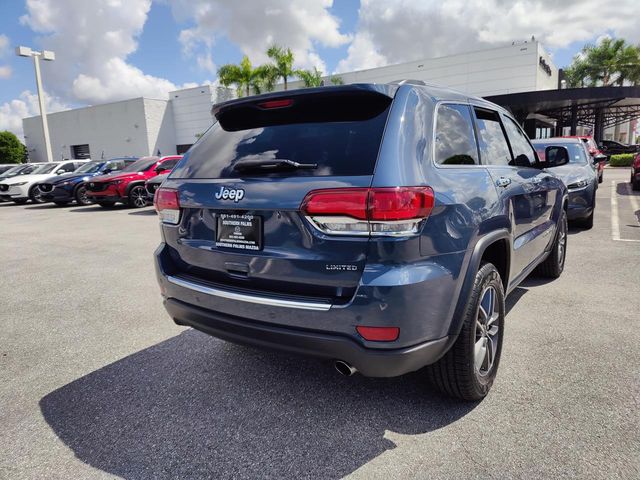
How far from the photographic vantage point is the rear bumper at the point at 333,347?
2176 mm

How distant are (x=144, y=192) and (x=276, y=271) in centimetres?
1331

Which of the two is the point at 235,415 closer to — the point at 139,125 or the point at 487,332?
the point at 487,332

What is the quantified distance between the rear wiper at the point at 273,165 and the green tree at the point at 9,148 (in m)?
52.4

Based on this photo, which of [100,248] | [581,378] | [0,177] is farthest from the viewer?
[0,177]

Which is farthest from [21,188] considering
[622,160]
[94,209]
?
[622,160]

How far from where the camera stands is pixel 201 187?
2.66 m

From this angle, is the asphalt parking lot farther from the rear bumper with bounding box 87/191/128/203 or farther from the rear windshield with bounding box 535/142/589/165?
the rear bumper with bounding box 87/191/128/203

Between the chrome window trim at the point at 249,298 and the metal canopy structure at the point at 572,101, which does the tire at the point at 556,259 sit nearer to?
the chrome window trim at the point at 249,298

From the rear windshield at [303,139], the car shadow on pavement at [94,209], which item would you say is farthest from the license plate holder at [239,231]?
the car shadow on pavement at [94,209]

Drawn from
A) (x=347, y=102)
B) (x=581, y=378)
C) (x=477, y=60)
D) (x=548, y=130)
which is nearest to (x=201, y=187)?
(x=347, y=102)

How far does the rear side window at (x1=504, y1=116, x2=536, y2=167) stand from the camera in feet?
12.4

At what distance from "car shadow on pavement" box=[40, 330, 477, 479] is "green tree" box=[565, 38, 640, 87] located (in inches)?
2019

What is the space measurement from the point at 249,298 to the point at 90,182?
13739 mm

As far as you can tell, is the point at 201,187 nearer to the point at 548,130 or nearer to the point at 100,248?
the point at 100,248
